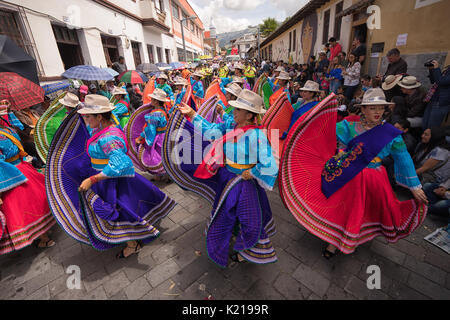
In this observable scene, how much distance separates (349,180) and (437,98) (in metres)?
3.62

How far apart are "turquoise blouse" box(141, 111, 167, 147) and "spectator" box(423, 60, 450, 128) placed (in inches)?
207

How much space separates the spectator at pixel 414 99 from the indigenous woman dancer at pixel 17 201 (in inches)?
264

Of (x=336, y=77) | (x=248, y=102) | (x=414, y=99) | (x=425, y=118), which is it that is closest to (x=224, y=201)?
(x=248, y=102)

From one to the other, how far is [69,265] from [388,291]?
3.72m

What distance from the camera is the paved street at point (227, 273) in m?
2.26

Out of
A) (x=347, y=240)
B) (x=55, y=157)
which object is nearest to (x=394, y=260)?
(x=347, y=240)

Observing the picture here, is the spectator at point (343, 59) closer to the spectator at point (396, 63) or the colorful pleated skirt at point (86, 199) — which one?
the spectator at point (396, 63)

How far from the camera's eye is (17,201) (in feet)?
8.87

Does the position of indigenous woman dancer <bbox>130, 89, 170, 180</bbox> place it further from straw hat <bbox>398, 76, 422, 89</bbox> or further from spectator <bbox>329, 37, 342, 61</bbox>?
spectator <bbox>329, 37, 342, 61</bbox>

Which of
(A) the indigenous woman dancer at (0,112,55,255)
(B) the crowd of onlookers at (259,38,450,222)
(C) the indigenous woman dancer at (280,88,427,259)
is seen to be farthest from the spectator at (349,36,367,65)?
(A) the indigenous woman dancer at (0,112,55,255)

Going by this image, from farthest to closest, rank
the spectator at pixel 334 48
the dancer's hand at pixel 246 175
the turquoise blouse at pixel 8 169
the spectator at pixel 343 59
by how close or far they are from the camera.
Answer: the spectator at pixel 334 48 < the spectator at pixel 343 59 < the turquoise blouse at pixel 8 169 < the dancer's hand at pixel 246 175

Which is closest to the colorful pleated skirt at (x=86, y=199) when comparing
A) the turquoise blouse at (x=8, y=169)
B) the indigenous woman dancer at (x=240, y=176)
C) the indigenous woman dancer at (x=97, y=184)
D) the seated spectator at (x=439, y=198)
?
the indigenous woman dancer at (x=97, y=184)

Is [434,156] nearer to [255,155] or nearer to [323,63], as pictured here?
[255,155]
